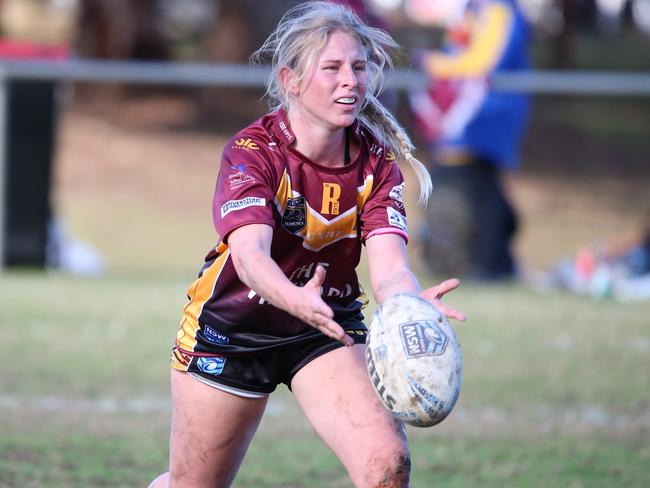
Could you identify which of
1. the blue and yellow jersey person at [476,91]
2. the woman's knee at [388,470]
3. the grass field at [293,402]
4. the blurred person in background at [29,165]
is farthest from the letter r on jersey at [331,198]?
the blurred person in background at [29,165]

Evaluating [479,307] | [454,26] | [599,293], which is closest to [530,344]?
[479,307]

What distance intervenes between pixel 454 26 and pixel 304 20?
7425 mm

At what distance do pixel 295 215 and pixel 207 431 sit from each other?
81cm

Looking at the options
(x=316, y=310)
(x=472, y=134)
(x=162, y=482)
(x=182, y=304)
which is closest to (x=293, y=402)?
(x=182, y=304)

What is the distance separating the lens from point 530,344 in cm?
877

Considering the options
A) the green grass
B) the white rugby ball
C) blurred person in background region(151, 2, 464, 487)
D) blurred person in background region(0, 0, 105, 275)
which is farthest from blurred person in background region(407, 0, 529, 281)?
the white rugby ball

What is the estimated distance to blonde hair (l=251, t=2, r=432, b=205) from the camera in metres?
4.01

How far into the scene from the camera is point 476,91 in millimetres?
11289

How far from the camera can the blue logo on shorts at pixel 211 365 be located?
13.6 ft

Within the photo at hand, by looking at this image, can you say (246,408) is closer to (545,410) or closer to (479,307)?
(545,410)

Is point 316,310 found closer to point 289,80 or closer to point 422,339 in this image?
point 422,339

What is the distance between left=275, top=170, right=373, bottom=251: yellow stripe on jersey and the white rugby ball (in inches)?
17.6

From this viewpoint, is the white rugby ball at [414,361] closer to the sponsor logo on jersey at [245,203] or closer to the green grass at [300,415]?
the sponsor logo on jersey at [245,203]

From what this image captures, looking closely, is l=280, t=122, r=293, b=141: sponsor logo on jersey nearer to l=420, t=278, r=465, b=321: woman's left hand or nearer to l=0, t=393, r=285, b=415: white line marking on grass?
l=420, t=278, r=465, b=321: woman's left hand
